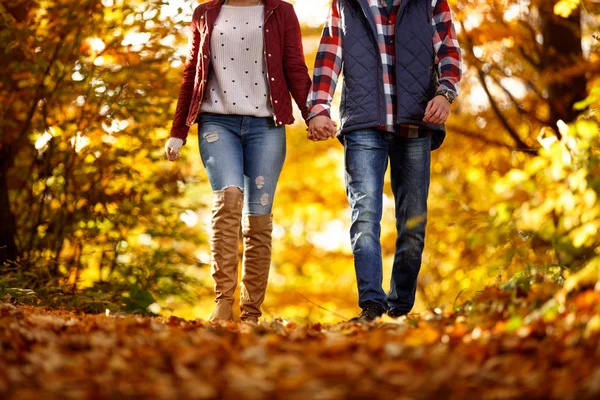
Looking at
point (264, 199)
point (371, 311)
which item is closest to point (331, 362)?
point (371, 311)

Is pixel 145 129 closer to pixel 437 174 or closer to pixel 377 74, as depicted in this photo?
pixel 377 74

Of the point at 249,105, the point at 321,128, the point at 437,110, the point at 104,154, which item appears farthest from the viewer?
the point at 104,154

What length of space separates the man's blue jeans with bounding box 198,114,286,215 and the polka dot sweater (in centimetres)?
8

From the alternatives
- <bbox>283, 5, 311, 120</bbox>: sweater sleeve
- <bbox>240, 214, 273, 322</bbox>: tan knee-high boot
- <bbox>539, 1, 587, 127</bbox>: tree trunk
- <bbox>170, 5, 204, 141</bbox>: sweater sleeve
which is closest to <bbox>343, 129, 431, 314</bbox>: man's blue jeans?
<bbox>283, 5, 311, 120</bbox>: sweater sleeve

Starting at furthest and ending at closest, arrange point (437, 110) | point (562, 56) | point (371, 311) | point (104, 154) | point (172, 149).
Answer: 1. point (562, 56)
2. point (104, 154)
3. point (172, 149)
4. point (437, 110)
5. point (371, 311)

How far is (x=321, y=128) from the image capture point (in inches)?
185

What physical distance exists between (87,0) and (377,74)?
2.58 metres

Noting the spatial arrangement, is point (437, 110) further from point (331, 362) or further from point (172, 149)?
point (331, 362)

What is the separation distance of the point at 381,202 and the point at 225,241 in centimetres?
95

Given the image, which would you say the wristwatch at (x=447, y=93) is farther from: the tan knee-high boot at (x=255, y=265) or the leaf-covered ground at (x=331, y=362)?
the leaf-covered ground at (x=331, y=362)

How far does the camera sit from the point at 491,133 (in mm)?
9086

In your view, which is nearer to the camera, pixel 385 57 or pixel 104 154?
pixel 385 57

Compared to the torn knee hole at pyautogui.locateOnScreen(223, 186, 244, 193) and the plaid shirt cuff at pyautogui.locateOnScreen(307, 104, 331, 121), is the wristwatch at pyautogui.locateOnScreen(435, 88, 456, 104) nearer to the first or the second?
the plaid shirt cuff at pyautogui.locateOnScreen(307, 104, 331, 121)

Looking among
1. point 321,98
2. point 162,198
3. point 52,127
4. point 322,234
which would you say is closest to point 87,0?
point 52,127
